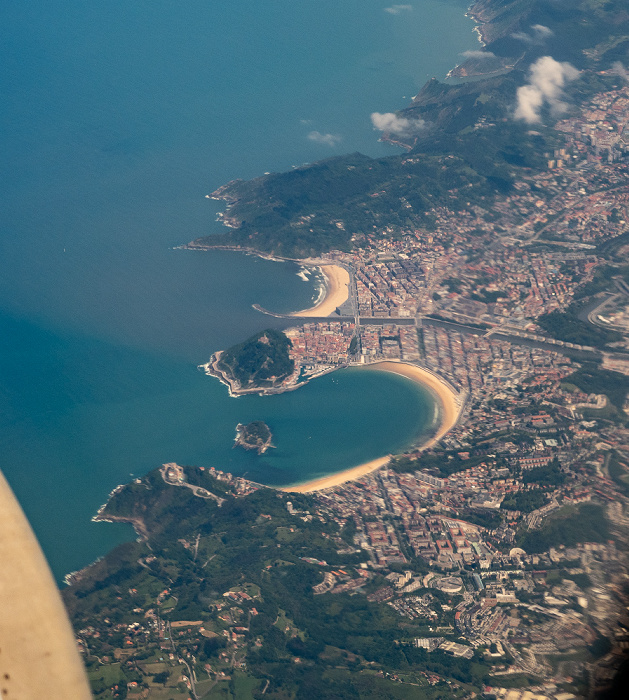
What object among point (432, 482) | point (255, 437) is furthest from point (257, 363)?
point (432, 482)

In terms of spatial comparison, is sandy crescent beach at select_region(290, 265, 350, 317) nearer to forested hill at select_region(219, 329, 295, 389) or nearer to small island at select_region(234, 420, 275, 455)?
forested hill at select_region(219, 329, 295, 389)

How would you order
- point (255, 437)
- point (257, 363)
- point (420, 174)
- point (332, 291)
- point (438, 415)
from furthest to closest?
point (420, 174) < point (332, 291) < point (257, 363) < point (438, 415) < point (255, 437)

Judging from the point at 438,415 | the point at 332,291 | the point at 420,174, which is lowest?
the point at 438,415

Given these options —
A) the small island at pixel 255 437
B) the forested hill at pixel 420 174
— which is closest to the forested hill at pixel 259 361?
the small island at pixel 255 437

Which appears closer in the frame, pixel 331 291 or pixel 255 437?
pixel 255 437

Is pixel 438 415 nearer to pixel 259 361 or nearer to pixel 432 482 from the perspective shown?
pixel 432 482

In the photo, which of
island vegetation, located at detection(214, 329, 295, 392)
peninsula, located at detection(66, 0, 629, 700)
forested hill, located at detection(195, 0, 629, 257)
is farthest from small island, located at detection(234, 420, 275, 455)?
forested hill, located at detection(195, 0, 629, 257)

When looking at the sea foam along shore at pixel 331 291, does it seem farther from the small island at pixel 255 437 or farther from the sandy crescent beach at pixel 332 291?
the small island at pixel 255 437
